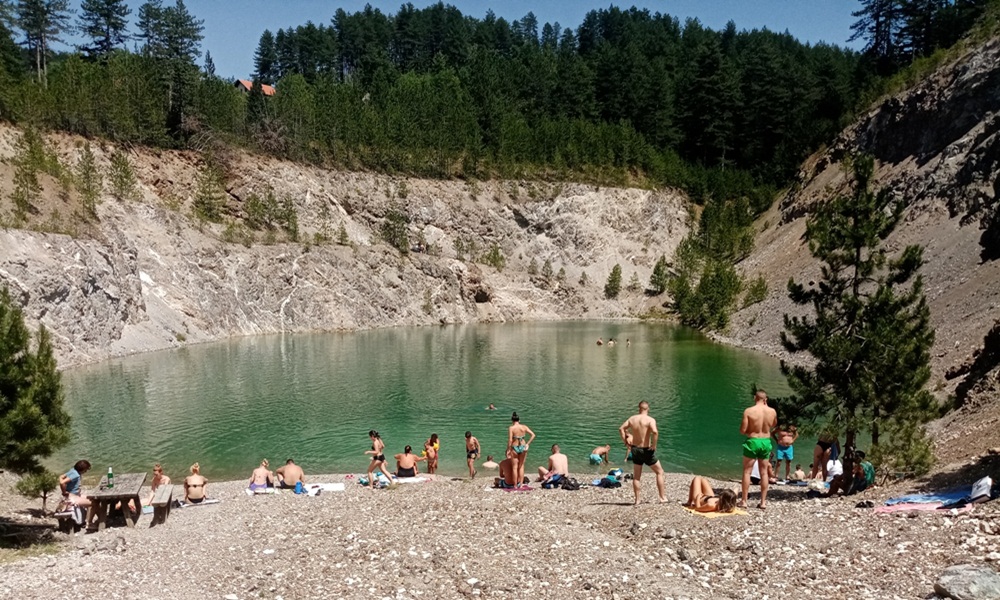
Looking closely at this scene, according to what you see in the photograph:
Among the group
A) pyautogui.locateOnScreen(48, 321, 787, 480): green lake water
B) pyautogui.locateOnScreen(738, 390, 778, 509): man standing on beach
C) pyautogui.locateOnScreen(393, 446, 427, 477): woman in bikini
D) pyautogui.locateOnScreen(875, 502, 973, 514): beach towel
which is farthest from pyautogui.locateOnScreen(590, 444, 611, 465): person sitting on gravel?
pyautogui.locateOnScreen(875, 502, 973, 514): beach towel

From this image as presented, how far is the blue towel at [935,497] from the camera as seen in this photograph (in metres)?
14.1

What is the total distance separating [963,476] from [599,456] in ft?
42.0

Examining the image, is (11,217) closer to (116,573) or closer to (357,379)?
(357,379)

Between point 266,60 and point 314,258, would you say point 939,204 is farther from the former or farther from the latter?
point 266,60

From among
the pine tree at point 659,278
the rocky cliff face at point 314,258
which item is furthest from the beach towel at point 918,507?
the pine tree at point 659,278

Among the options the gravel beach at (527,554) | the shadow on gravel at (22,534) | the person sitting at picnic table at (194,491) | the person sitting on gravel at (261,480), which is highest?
the gravel beach at (527,554)

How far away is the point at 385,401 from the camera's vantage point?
37531 mm

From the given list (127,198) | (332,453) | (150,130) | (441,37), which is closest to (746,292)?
(332,453)

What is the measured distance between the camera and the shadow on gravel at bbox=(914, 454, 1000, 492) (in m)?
15.4

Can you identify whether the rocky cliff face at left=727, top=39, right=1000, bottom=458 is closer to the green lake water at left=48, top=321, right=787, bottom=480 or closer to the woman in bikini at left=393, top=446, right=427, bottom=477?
the green lake water at left=48, top=321, right=787, bottom=480

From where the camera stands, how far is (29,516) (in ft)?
58.4

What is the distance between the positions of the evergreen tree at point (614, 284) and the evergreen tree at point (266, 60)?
8852 centimetres

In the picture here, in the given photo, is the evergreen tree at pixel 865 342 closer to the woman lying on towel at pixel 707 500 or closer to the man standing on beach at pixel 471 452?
the woman lying on towel at pixel 707 500

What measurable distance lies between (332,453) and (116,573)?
15.2 metres
